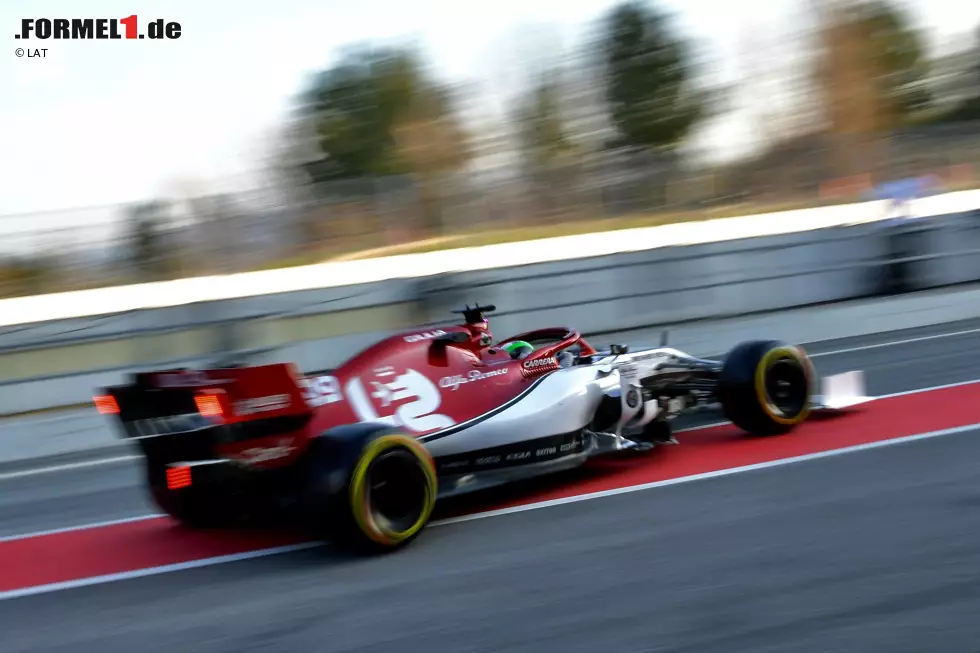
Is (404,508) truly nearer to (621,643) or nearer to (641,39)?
(621,643)

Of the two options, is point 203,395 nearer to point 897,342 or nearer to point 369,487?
point 369,487

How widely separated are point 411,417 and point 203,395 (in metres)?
1.18

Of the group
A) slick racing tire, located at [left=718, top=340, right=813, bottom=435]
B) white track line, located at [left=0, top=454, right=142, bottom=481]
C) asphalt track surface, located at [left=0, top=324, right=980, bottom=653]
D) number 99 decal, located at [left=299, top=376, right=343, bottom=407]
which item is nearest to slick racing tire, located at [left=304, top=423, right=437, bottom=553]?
asphalt track surface, located at [left=0, top=324, right=980, bottom=653]

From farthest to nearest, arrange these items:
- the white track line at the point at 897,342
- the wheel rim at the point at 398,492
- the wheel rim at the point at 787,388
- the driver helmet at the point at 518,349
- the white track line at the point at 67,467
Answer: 1. the white track line at the point at 897,342
2. the white track line at the point at 67,467
3. the wheel rim at the point at 787,388
4. the driver helmet at the point at 518,349
5. the wheel rim at the point at 398,492

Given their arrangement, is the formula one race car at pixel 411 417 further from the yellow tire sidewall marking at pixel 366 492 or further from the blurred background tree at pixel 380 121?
the blurred background tree at pixel 380 121

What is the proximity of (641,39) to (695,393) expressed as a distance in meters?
34.9

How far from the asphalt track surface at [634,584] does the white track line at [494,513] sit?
0.28 feet

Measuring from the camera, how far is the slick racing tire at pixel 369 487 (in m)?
5.30

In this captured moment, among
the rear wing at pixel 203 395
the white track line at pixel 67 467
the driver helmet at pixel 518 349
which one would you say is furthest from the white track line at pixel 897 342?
the rear wing at pixel 203 395

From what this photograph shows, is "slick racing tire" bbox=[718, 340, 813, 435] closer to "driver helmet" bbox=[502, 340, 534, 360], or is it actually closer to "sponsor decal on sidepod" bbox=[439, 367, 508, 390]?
"driver helmet" bbox=[502, 340, 534, 360]

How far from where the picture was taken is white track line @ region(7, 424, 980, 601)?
18.6 ft

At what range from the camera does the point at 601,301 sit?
479 inches

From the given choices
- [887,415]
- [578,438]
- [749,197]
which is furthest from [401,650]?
[749,197]

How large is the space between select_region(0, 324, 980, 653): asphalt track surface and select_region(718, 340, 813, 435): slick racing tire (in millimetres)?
773
